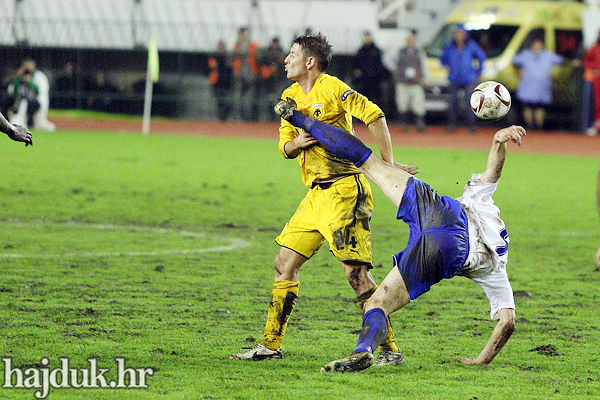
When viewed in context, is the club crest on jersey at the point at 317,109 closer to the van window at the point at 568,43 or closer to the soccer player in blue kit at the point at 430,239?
the soccer player in blue kit at the point at 430,239

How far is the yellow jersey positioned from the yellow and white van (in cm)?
1850

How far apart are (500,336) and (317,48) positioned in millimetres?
1884

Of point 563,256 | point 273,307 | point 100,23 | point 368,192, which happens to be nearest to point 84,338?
point 273,307

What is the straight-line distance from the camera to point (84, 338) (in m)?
5.57

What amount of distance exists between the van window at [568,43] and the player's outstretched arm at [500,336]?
20.5 meters

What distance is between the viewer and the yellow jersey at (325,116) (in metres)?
5.52

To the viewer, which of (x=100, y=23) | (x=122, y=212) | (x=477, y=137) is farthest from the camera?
(x=100, y=23)

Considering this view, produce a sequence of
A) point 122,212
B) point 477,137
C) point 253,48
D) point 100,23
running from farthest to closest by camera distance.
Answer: point 100,23
point 253,48
point 477,137
point 122,212

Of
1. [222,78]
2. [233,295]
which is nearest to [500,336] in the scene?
[233,295]

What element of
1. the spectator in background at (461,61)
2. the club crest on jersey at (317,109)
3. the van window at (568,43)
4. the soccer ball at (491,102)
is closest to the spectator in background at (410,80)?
the spectator in background at (461,61)

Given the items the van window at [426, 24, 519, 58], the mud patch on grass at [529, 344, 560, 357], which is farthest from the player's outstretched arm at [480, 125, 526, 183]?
the van window at [426, 24, 519, 58]

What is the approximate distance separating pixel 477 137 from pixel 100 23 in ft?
36.3

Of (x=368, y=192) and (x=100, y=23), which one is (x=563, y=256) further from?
(x=100, y=23)

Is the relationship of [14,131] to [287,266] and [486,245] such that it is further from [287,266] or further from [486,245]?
[486,245]
